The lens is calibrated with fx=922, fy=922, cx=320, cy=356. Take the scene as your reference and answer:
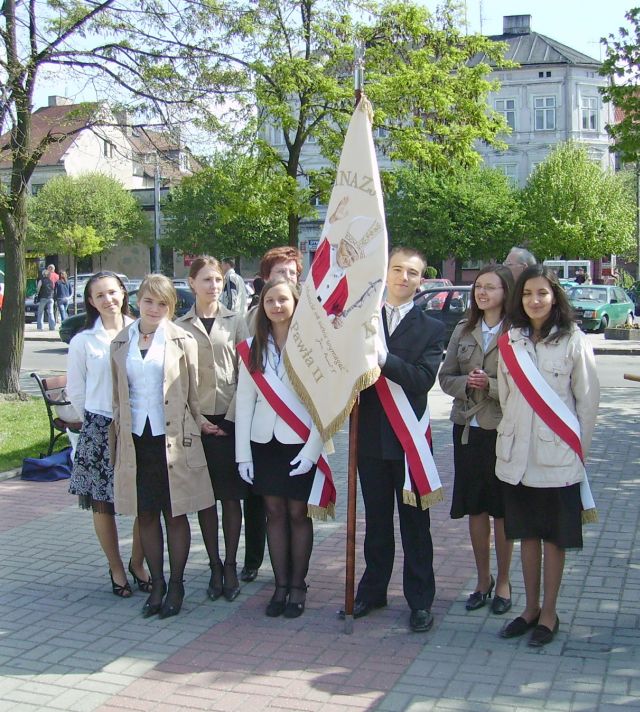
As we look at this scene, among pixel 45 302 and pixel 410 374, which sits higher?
pixel 45 302

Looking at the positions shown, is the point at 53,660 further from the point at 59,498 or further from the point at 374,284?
the point at 59,498

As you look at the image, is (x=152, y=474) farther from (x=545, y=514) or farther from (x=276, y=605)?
(x=545, y=514)

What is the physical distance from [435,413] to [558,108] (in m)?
44.1

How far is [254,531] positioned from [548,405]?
2.21 meters

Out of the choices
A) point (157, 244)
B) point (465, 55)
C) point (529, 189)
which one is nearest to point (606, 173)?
point (529, 189)

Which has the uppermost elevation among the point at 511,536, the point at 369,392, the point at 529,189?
the point at 529,189

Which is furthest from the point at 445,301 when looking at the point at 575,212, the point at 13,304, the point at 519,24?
the point at 519,24

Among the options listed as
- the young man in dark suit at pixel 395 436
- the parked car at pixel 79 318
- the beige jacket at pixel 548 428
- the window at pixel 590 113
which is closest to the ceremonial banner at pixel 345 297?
the young man in dark suit at pixel 395 436

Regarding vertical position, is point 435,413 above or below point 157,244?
→ below

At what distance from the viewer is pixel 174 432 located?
17.0 ft

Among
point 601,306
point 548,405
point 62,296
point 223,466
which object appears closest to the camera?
point 548,405

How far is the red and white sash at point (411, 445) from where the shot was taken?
482 cm

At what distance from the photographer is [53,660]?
4.65 metres

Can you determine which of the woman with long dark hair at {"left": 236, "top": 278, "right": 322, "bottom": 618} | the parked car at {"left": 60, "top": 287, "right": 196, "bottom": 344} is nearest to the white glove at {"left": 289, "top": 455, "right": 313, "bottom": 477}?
the woman with long dark hair at {"left": 236, "top": 278, "right": 322, "bottom": 618}
